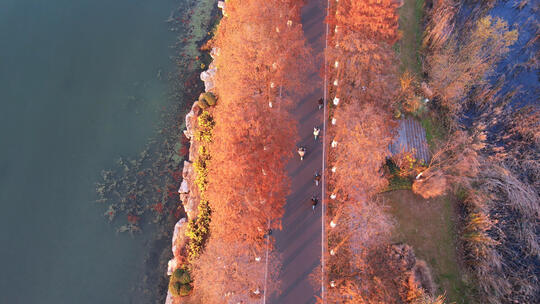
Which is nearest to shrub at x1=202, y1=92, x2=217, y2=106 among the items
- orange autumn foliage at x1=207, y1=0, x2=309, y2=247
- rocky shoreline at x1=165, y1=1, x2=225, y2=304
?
rocky shoreline at x1=165, y1=1, x2=225, y2=304

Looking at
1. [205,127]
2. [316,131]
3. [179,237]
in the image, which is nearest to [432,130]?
[316,131]

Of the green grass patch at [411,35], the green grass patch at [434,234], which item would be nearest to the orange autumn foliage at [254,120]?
the green grass patch at [434,234]

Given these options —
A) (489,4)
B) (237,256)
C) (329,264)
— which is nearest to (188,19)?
(237,256)

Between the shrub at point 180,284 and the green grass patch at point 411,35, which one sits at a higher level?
the green grass patch at point 411,35

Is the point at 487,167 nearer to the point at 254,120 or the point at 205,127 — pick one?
the point at 254,120

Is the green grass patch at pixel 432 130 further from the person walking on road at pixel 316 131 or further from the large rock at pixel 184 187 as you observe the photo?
the large rock at pixel 184 187

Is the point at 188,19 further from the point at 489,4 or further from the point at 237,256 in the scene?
the point at 489,4

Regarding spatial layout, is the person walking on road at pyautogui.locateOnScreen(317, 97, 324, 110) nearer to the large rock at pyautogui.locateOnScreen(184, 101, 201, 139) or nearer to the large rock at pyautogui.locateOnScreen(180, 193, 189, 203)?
the large rock at pyautogui.locateOnScreen(184, 101, 201, 139)
